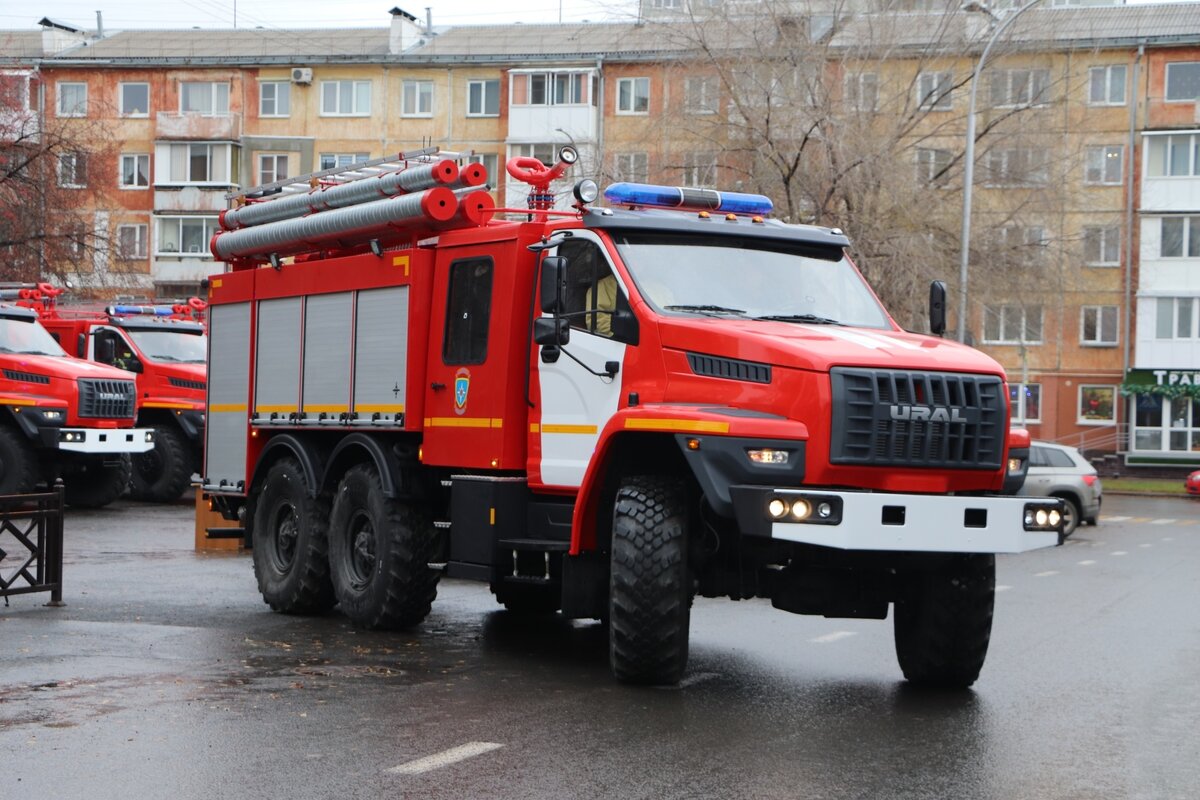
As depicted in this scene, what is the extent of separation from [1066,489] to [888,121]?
8.84m

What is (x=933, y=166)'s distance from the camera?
36.6 meters

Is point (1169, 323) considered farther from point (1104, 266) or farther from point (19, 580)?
point (19, 580)

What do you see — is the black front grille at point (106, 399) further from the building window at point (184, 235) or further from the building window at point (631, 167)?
the building window at point (184, 235)

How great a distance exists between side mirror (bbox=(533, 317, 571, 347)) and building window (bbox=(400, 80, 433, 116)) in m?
55.9

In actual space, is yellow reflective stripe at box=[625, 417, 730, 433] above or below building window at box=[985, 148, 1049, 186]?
below

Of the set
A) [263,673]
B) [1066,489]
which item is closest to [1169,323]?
[1066,489]

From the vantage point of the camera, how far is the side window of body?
10.6 meters

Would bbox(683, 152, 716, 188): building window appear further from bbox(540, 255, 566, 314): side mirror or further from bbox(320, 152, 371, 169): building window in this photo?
bbox(320, 152, 371, 169): building window

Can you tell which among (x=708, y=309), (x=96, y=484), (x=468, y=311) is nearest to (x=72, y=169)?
(x=96, y=484)

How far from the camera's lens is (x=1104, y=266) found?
59.7 metres

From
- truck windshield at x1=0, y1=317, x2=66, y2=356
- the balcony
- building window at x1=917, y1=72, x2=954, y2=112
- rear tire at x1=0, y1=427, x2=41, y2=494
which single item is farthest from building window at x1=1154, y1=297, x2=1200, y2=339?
rear tire at x1=0, y1=427, x2=41, y2=494

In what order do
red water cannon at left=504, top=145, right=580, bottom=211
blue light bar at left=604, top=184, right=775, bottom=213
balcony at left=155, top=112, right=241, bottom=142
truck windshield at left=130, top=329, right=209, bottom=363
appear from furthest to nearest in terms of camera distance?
1. balcony at left=155, top=112, right=241, bottom=142
2. truck windshield at left=130, top=329, right=209, bottom=363
3. red water cannon at left=504, top=145, right=580, bottom=211
4. blue light bar at left=604, top=184, right=775, bottom=213

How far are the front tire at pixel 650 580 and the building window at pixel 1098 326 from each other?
173 ft

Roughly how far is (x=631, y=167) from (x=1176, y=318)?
31.8 m
